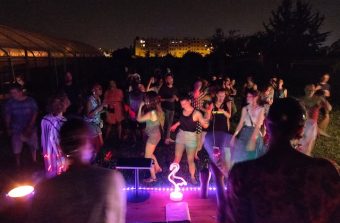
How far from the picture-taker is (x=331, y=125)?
11.7 metres

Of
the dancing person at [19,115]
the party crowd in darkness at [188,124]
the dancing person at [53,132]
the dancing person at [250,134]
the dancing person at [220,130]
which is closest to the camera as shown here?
the dancing person at [53,132]

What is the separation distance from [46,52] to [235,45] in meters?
31.3

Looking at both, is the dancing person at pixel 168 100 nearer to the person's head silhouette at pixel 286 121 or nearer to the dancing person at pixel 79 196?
the dancing person at pixel 79 196

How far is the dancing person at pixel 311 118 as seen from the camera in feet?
19.9

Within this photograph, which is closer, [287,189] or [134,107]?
[287,189]

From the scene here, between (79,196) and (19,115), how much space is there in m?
5.25

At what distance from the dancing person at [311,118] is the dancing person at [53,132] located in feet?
13.8

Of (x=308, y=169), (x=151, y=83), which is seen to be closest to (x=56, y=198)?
(x=308, y=169)

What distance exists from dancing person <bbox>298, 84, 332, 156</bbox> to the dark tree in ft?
141

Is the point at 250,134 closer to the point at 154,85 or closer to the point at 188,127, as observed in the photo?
the point at 188,127

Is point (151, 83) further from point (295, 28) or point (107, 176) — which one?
point (295, 28)

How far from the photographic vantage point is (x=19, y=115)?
669 centimetres

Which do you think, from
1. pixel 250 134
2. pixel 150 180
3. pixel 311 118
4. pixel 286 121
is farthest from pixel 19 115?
pixel 286 121

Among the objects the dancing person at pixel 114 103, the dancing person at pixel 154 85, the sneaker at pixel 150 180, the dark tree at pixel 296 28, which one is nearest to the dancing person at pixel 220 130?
the sneaker at pixel 150 180
